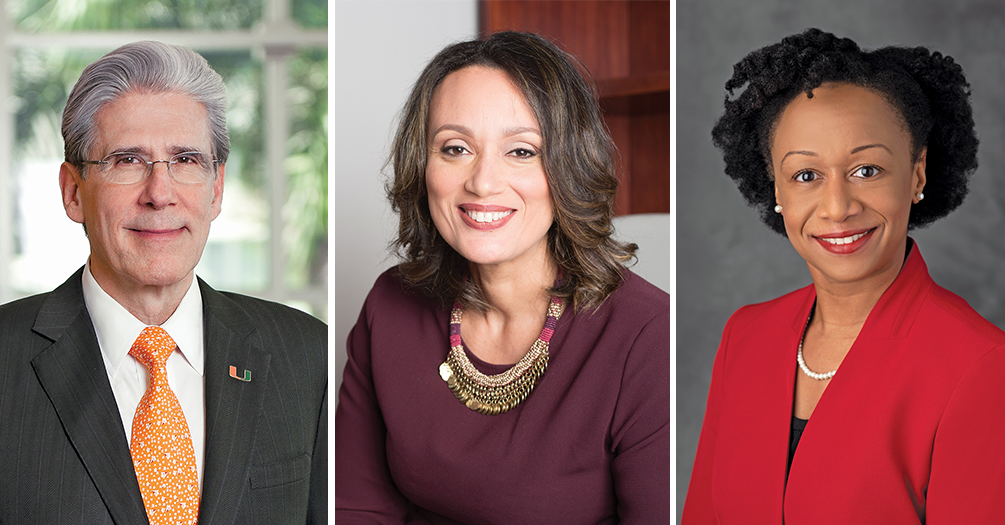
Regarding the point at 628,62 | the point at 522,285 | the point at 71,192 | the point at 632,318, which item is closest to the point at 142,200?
the point at 71,192

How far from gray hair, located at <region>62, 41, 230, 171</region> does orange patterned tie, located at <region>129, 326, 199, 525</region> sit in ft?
1.46

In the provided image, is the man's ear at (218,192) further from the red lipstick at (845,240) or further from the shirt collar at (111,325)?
the red lipstick at (845,240)

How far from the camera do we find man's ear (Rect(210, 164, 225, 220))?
1837 mm

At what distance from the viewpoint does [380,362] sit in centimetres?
195

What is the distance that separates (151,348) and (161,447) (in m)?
0.22

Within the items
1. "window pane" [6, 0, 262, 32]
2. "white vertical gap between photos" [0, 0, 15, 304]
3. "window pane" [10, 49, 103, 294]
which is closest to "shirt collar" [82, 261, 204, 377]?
"window pane" [10, 49, 103, 294]

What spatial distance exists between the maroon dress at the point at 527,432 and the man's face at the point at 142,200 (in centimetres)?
50

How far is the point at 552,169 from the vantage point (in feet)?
5.77

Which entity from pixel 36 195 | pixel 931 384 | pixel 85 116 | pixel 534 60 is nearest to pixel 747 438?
pixel 931 384

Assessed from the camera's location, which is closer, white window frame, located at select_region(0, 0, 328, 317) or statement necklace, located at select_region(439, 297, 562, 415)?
statement necklace, located at select_region(439, 297, 562, 415)

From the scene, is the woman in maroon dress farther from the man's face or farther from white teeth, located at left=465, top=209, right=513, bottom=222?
the man's face

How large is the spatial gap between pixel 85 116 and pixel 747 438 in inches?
66.9

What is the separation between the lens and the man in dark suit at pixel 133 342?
5.57 feet

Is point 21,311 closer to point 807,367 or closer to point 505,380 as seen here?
point 505,380
